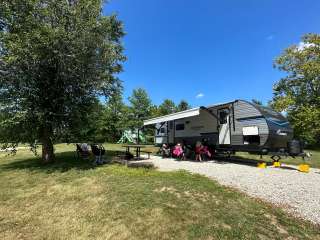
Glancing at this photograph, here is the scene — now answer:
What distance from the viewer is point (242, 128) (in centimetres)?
1195

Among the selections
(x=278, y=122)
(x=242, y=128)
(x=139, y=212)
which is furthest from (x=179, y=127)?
(x=139, y=212)

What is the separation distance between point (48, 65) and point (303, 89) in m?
29.2

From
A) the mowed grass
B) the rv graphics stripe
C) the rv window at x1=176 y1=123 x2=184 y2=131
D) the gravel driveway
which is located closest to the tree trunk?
the mowed grass

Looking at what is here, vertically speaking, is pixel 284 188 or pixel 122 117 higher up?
pixel 122 117

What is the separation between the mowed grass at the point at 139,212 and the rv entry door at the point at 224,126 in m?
5.63

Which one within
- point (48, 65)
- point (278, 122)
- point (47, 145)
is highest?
point (48, 65)

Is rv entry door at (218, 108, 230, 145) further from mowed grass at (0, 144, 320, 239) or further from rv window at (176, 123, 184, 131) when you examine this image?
mowed grass at (0, 144, 320, 239)

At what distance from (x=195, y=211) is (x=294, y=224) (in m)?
1.92

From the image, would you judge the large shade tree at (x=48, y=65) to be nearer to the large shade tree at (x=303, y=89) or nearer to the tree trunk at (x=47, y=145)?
the tree trunk at (x=47, y=145)

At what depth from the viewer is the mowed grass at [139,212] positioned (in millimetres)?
4281

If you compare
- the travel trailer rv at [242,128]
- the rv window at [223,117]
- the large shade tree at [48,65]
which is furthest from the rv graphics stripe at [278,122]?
the large shade tree at [48,65]

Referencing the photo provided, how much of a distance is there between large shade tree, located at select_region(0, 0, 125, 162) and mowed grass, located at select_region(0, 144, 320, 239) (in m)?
3.65

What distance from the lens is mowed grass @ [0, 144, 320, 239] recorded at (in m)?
4.28

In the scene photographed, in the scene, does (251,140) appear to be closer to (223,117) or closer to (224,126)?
(224,126)
